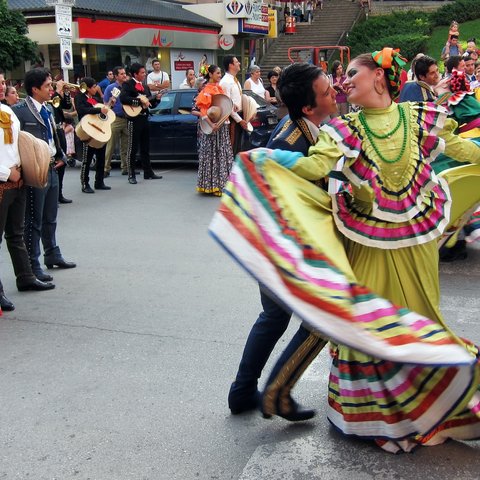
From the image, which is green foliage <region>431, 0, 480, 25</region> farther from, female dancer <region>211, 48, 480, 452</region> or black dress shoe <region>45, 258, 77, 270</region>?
female dancer <region>211, 48, 480, 452</region>

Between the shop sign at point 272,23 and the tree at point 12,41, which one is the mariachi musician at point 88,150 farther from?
the shop sign at point 272,23

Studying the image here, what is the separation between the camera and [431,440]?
3.14 meters

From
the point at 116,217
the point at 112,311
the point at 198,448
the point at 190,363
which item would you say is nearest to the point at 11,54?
the point at 116,217

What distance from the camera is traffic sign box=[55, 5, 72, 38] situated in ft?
41.9

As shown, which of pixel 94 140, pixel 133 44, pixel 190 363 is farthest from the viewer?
pixel 133 44

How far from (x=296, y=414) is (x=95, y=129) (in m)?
8.05

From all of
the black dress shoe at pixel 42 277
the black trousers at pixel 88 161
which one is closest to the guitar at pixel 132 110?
the black trousers at pixel 88 161

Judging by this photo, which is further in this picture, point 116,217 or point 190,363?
point 116,217

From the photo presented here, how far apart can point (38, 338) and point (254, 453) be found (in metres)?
2.23

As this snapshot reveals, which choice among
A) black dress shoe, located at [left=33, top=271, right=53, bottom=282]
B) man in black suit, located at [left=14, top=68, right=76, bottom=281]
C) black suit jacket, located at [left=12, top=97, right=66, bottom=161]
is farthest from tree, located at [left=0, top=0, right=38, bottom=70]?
black dress shoe, located at [left=33, top=271, right=53, bottom=282]

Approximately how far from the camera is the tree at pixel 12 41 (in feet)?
51.3

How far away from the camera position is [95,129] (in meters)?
10.6

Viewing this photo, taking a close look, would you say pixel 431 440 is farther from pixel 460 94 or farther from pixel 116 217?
pixel 116 217

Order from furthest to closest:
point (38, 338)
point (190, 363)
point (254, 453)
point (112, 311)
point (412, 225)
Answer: point (112, 311)
point (38, 338)
point (190, 363)
point (254, 453)
point (412, 225)
